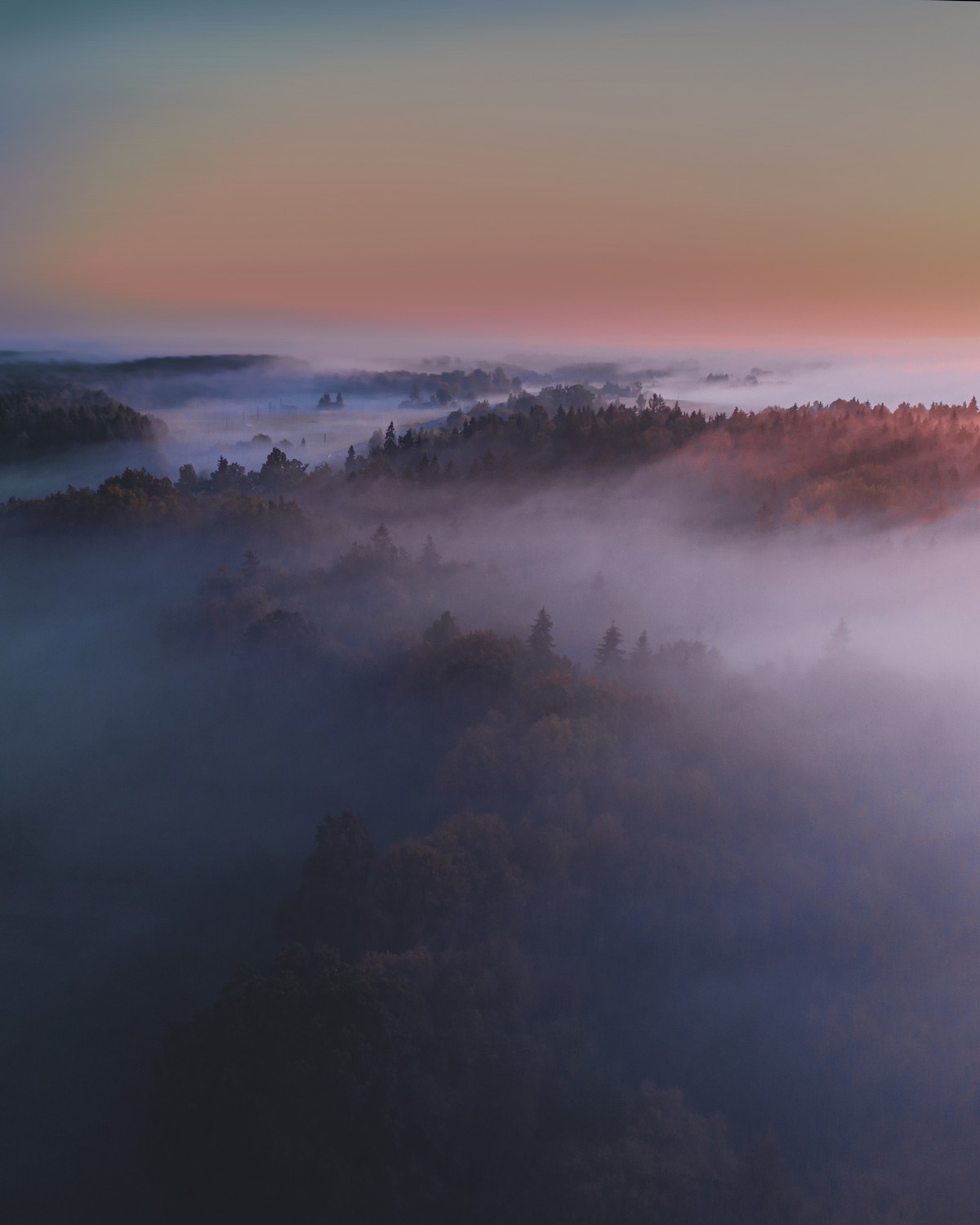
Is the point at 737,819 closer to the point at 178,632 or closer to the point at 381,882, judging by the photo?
the point at 381,882

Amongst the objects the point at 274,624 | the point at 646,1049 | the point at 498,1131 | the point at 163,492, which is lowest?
the point at 646,1049

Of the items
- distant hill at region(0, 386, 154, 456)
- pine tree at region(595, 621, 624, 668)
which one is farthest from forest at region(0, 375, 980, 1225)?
distant hill at region(0, 386, 154, 456)

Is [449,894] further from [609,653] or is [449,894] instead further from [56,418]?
[56,418]

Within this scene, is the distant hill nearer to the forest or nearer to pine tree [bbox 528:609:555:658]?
the forest

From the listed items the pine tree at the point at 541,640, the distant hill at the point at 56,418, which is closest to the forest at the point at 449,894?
the pine tree at the point at 541,640

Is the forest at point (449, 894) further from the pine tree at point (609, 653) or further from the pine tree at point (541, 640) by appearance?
the pine tree at point (609, 653)

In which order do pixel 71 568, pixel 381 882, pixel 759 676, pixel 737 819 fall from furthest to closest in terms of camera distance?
pixel 71 568 < pixel 759 676 < pixel 737 819 < pixel 381 882

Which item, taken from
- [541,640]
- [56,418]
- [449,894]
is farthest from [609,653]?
[56,418]

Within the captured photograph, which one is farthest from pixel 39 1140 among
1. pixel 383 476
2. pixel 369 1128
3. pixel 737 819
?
pixel 383 476
